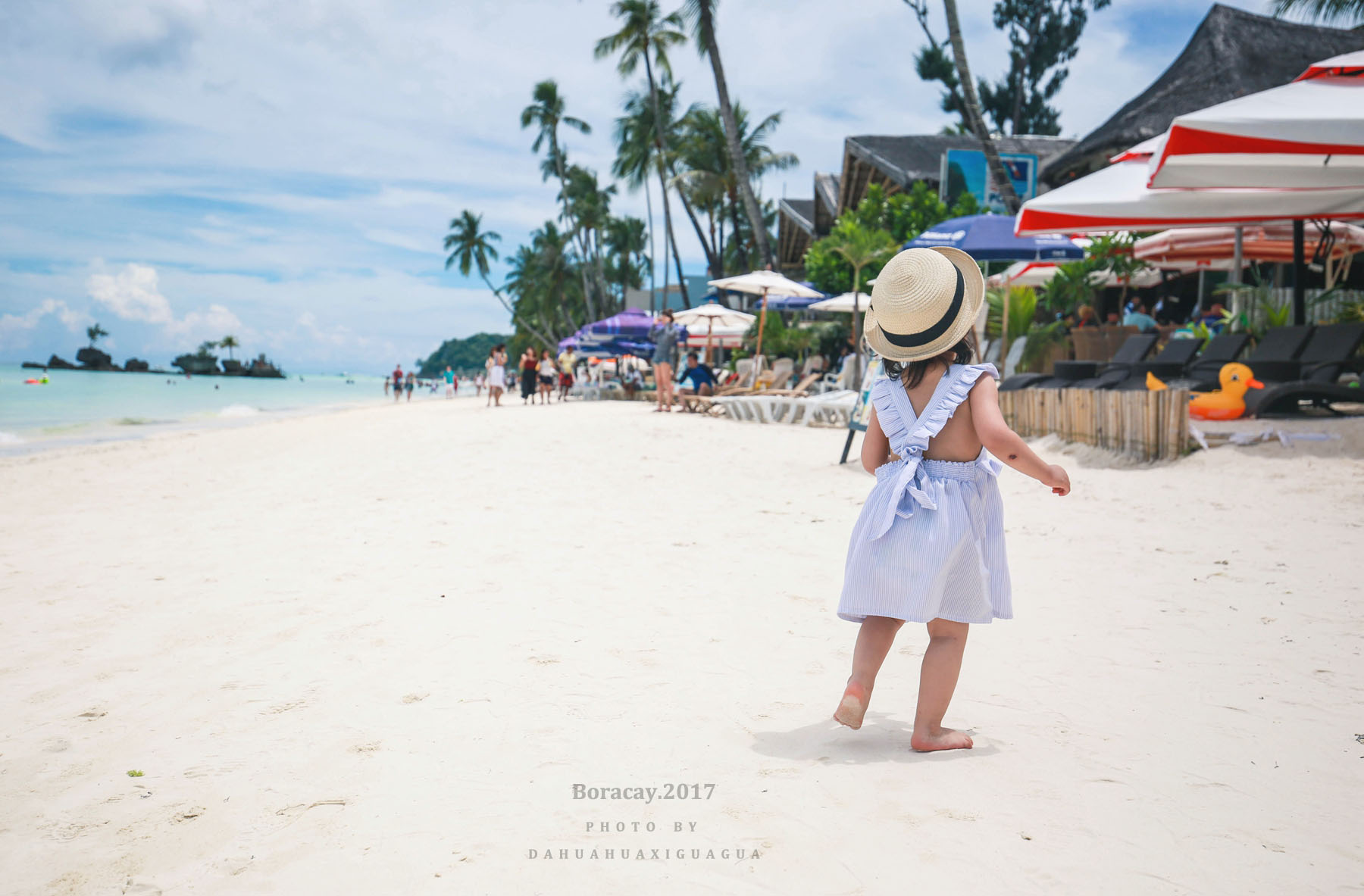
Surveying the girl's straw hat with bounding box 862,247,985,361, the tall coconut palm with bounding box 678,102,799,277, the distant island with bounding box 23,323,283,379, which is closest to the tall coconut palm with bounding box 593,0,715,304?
the tall coconut palm with bounding box 678,102,799,277

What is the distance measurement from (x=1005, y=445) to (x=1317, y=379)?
6.35 meters

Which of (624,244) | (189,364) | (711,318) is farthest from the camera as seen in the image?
(189,364)

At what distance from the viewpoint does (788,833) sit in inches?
75.2

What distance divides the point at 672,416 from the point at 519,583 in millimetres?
9700

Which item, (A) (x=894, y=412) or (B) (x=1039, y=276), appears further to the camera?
(B) (x=1039, y=276)

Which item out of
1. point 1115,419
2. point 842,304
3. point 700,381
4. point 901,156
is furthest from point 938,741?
point 901,156

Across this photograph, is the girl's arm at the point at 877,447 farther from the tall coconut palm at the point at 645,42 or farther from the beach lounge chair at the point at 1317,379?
the tall coconut palm at the point at 645,42

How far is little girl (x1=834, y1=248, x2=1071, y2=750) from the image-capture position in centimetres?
228

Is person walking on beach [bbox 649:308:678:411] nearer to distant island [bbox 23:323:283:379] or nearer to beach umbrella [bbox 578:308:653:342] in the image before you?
beach umbrella [bbox 578:308:653:342]

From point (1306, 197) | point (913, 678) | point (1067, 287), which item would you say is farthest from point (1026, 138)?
point (913, 678)

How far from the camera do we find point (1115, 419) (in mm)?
7086

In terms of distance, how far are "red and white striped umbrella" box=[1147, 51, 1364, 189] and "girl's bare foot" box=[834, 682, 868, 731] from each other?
581cm

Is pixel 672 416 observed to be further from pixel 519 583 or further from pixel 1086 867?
pixel 1086 867

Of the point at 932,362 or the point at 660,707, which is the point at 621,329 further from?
the point at 932,362
